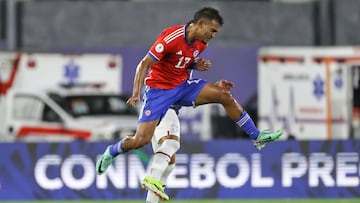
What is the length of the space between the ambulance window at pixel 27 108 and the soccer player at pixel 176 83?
1330cm

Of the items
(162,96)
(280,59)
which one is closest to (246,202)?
(162,96)

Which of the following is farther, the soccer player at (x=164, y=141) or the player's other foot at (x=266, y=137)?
the player's other foot at (x=266, y=137)

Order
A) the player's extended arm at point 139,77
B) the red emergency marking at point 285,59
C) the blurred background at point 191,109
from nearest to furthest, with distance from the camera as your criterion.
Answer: the player's extended arm at point 139,77
the blurred background at point 191,109
the red emergency marking at point 285,59

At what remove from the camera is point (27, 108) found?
2756 cm

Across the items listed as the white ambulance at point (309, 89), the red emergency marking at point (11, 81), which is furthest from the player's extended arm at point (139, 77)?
the white ambulance at point (309, 89)

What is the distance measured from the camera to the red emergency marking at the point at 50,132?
26.7 meters

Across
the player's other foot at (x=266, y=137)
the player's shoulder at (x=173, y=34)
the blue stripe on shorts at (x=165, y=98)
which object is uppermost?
the player's shoulder at (x=173, y=34)

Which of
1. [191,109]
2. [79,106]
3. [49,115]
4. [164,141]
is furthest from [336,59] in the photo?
[164,141]

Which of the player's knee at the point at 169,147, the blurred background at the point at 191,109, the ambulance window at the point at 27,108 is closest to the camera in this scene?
the player's knee at the point at 169,147

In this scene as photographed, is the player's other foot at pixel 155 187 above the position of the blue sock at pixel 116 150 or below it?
below

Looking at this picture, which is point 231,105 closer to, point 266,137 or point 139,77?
point 266,137

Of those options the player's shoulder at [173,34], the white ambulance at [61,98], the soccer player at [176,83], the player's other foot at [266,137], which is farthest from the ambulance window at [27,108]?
the player's shoulder at [173,34]

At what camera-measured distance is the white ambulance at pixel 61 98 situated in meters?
26.9

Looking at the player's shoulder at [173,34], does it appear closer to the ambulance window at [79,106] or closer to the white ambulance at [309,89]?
the ambulance window at [79,106]
